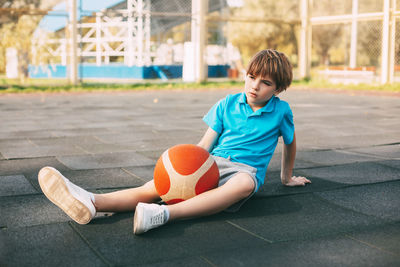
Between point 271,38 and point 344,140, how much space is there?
93.7 feet

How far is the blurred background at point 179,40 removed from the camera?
14.5 meters

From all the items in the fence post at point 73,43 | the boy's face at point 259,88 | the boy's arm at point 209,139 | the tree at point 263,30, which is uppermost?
the tree at point 263,30

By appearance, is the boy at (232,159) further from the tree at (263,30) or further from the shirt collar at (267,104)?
the tree at (263,30)

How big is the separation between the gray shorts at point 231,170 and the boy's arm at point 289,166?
1.26 ft

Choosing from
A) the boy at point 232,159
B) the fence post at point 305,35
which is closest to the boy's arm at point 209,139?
the boy at point 232,159

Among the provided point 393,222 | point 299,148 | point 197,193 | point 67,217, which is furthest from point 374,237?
point 299,148

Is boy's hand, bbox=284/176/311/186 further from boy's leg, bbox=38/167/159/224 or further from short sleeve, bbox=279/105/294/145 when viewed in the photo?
boy's leg, bbox=38/167/159/224

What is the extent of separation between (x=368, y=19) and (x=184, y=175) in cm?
1356

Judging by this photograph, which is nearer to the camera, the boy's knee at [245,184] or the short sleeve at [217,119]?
the boy's knee at [245,184]

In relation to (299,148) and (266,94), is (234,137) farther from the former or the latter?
(299,148)

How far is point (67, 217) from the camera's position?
2936 millimetres

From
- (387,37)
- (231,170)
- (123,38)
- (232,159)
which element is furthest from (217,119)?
(123,38)

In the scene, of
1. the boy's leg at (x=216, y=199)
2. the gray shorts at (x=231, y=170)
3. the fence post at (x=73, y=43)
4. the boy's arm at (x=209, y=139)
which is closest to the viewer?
the boy's leg at (x=216, y=199)

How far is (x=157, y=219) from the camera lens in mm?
2650
